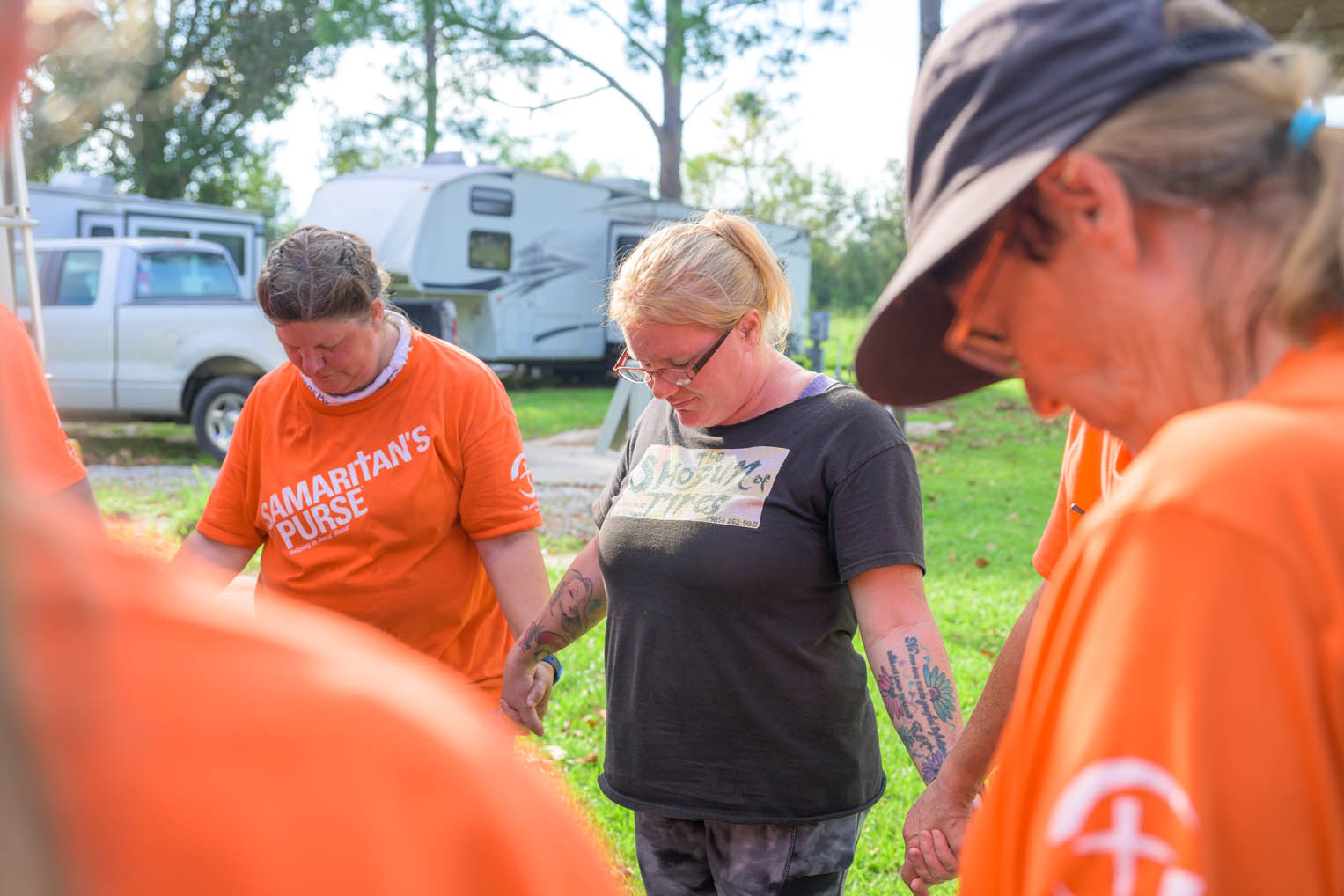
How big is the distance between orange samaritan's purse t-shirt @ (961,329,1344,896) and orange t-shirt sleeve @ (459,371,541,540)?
2336 millimetres

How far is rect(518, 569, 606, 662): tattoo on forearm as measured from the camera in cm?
296

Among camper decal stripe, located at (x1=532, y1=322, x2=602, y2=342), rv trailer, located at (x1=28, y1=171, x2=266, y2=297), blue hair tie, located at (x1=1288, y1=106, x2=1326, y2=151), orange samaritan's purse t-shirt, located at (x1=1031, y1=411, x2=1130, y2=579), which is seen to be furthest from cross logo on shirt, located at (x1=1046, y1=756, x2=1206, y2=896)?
camper decal stripe, located at (x1=532, y1=322, x2=602, y2=342)

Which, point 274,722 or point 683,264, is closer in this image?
point 274,722

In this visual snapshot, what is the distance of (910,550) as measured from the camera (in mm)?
2396

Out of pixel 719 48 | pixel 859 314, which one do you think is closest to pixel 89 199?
pixel 719 48

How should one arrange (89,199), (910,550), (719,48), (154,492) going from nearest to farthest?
(910,550)
(154,492)
(89,199)
(719,48)

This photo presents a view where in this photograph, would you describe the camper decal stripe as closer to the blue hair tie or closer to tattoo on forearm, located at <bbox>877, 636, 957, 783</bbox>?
tattoo on forearm, located at <bbox>877, 636, 957, 783</bbox>

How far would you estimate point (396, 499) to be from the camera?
10.0 ft

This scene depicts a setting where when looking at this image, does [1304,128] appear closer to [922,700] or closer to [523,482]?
[922,700]

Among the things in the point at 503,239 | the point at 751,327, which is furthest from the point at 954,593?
the point at 503,239

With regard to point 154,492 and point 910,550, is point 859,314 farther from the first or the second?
point 910,550

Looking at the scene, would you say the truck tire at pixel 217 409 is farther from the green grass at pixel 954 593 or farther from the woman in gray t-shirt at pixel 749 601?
the woman in gray t-shirt at pixel 749 601

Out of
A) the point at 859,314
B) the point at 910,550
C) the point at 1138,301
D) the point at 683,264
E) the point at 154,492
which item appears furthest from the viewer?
the point at 859,314

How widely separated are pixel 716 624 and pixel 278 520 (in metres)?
1.34
